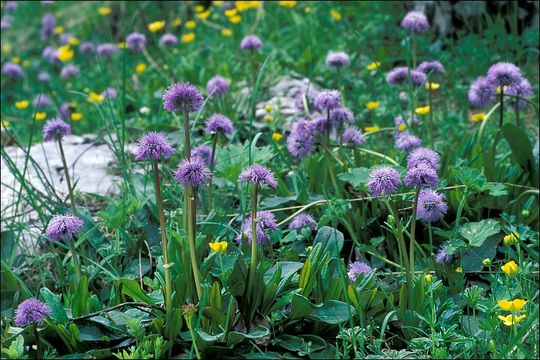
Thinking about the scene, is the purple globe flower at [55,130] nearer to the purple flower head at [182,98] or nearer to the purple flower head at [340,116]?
the purple flower head at [182,98]

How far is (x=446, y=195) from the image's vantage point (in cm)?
273

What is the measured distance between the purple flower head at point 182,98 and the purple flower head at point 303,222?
28.6 inches

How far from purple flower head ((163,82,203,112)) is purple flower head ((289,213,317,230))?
0.73m

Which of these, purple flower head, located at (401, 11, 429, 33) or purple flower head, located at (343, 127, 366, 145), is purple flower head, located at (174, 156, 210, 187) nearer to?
purple flower head, located at (343, 127, 366, 145)

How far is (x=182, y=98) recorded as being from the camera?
1991 mm

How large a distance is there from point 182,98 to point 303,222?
→ 78 centimetres

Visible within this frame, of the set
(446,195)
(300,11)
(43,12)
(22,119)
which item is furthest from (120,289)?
(43,12)

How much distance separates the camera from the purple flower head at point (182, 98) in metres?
1.99

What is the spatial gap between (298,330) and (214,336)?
29cm

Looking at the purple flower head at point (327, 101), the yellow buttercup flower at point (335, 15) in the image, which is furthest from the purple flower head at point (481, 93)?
the yellow buttercup flower at point (335, 15)

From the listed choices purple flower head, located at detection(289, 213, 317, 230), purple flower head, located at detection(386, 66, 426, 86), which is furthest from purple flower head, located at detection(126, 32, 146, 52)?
purple flower head, located at detection(289, 213, 317, 230)

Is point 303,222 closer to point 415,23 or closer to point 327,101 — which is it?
Answer: point 327,101

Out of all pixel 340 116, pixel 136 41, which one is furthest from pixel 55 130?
pixel 136 41

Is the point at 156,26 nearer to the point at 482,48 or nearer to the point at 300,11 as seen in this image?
the point at 300,11
